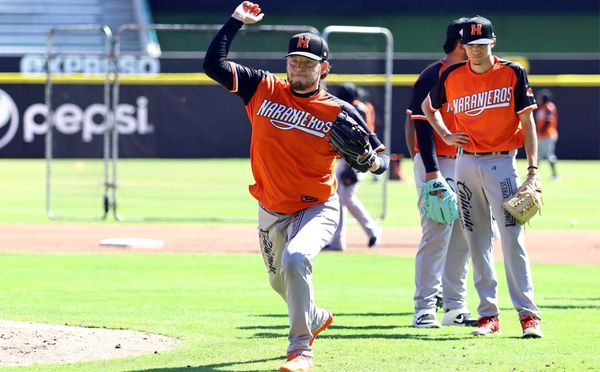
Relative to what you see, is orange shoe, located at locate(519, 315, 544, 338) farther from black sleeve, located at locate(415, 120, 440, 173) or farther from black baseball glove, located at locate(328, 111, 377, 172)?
black baseball glove, located at locate(328, 111, 377, 172)

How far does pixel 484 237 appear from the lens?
935cm

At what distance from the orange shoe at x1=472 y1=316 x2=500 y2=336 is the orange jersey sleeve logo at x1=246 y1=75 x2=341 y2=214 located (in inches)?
77.6

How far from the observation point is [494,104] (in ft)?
29.7

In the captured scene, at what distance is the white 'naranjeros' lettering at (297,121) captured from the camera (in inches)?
308

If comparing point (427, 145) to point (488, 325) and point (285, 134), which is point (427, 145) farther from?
point (285, 134)

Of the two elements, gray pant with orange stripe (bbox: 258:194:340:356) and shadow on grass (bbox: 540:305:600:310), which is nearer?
gray pant with orange stripe (bbox: 258:194:340:356)

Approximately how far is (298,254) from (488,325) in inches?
92.4

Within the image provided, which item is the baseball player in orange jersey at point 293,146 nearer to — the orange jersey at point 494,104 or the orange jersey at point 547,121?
the orange jersey at point 494,104

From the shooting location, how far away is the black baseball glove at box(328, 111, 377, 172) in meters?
7.58

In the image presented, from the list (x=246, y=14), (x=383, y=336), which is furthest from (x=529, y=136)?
(x=246, y=14)

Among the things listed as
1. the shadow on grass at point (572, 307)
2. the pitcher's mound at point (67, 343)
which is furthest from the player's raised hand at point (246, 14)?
the shadow on grass at point (572, 307)

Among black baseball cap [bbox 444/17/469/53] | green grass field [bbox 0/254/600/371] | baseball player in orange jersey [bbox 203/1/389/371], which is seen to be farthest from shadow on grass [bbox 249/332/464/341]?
black baseball cap [bbox 444/17/469/53]

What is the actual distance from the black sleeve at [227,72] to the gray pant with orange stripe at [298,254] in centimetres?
79

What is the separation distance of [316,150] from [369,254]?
7434 mm
